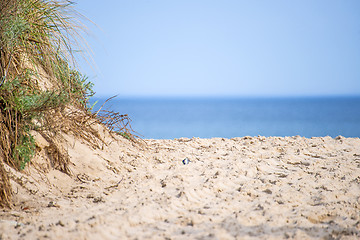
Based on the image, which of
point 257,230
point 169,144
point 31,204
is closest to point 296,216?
point 257,230

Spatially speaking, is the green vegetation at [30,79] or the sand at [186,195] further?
the green vegetation at [30,79]

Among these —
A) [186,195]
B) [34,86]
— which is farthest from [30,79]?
[186,195]

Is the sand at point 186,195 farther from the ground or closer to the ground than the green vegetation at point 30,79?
closer to the ground

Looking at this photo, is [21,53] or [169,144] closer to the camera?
[21,53]

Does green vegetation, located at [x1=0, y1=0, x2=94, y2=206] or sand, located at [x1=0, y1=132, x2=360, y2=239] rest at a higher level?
green vegetation, located at [x1=0, y1=0, x2=94, y2=206]

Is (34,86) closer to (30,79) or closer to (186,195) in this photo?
(30,79)

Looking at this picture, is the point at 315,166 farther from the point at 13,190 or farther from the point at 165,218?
the point at 13,190

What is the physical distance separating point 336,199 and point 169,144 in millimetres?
2984

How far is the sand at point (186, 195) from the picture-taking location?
8.35ft

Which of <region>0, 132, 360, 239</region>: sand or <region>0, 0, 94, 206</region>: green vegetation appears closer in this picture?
<region>0, 132, 360, 239</region>: sand

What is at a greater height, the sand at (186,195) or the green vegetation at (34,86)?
the green vegetation at (34,86)

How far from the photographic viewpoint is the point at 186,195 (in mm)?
3322

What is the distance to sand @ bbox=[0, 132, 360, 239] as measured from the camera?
8.35 ft

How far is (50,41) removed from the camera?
4117mm
